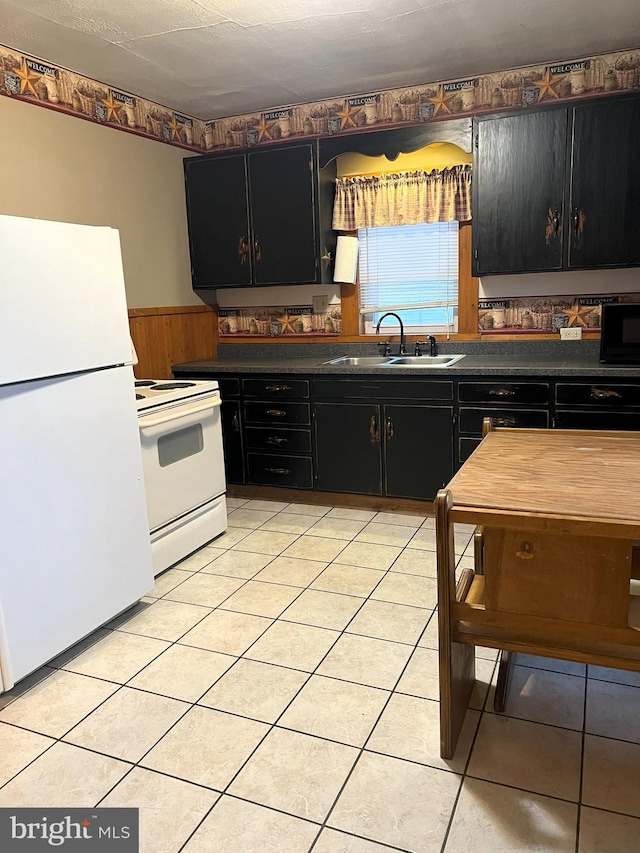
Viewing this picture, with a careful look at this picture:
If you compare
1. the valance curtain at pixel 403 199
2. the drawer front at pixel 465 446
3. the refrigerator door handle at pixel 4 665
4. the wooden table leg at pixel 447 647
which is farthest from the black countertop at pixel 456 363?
the refrigerator door handle at pixel 4 665

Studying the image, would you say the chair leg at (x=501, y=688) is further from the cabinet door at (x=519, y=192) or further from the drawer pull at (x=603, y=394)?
the cabinet door at (x=519, y=192)

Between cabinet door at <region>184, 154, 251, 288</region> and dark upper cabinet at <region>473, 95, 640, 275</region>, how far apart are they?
1510 millimetres

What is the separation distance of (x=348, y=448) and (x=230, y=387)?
860mm

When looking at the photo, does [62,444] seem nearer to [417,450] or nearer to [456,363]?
[417,450]

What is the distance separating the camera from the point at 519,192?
135 inches

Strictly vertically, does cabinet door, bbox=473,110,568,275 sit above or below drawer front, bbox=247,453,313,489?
above

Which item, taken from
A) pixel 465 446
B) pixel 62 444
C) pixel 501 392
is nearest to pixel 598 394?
pixel 501 392

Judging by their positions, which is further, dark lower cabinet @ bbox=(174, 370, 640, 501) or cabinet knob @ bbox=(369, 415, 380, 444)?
cabinet knob @ bbox=(369, 415, 380, 444)

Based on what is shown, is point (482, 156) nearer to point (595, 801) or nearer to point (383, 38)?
point (383, 38)

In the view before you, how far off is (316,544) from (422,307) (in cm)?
174

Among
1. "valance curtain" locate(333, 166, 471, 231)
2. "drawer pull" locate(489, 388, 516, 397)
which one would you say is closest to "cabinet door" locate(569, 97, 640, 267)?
"valance curtain" locate(333, 166, 471, 231)

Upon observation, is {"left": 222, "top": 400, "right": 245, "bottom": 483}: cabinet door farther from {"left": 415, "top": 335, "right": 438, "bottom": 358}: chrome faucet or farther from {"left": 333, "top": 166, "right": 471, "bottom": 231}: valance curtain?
{"left": 333, "top": 166, "right": 471, "bottom": 231}: valance curtain

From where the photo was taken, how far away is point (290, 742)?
1857 millimetres

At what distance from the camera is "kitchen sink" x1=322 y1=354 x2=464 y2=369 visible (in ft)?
12.6
